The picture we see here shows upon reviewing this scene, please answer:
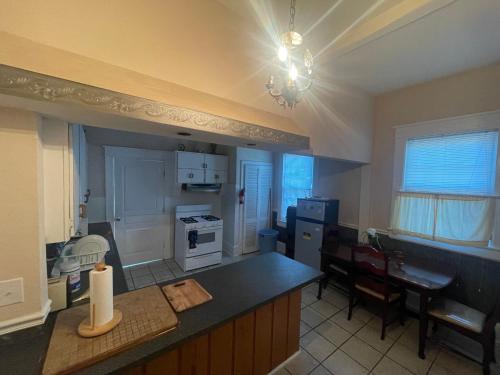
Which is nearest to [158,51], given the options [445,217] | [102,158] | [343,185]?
[102,158]

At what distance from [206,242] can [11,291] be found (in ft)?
9.20

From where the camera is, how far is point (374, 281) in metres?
2.22

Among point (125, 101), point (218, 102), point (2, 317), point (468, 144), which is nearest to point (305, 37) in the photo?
point (218, 102)

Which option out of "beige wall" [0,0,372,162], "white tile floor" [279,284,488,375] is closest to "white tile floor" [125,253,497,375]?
"white tile floor" [279,284,488,375]

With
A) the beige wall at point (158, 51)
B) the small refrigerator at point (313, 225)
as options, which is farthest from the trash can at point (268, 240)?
the beige wall at point (158, 51)

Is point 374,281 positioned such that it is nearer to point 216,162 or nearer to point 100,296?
point 100,296

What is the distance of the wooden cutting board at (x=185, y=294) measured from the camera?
1.24 m

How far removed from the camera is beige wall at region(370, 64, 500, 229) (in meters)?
2.09

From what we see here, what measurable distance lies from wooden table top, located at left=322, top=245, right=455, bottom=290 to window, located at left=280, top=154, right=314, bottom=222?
70.6 inches

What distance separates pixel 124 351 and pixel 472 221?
316cm

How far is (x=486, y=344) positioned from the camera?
1646 millimetres

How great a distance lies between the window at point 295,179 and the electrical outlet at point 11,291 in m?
3.71

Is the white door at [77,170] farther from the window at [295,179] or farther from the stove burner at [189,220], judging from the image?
the window at [295,179]

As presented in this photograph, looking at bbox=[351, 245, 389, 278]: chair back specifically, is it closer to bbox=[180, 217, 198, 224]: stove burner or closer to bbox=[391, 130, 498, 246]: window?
bbox=[391, 130, 498, 246]: window
